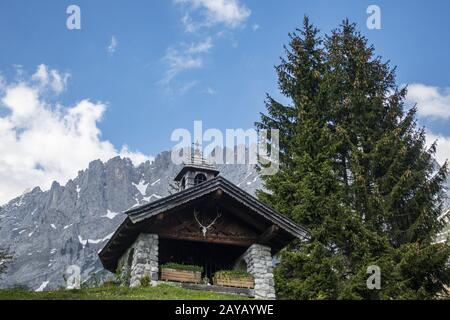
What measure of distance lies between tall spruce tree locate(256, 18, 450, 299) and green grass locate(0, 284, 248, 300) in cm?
443

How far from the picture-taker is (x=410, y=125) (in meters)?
25.2

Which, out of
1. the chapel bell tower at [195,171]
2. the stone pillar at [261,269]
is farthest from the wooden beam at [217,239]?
the chapel bell tower at [195,171]

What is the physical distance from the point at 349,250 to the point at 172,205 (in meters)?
7.53

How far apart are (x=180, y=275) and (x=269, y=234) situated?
3416 millimetres

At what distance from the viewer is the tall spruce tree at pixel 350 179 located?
20.0 m

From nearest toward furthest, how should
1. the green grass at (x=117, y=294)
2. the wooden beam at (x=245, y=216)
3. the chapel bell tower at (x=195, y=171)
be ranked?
the green grass at (x=117, y=294)
the wooden beam at (x=245, y=216)
the chapel bell tower at (x=195, y=171)

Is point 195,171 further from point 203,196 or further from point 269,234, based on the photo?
point 269,234

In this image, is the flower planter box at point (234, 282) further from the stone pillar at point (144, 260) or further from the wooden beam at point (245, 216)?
the stone pillar at point (144, 260)

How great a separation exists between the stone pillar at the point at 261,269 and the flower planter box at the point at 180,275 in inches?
78.4

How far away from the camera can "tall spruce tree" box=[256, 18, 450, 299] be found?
20.0 meters
